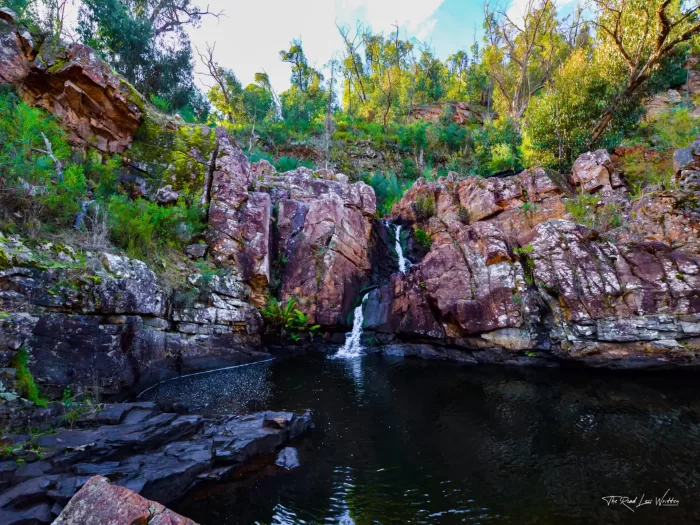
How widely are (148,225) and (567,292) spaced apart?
13964 mm

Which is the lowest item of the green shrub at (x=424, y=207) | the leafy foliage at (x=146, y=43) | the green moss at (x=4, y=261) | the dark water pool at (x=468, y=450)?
the dark water pool at (x=468, y=450)

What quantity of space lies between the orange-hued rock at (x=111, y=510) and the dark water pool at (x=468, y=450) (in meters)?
1.75

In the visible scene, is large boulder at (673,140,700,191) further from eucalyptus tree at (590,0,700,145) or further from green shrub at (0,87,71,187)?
green shrub at (0,87,71,187)

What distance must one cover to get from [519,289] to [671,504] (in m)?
8.20

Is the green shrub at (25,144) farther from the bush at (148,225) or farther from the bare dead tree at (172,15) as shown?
the bare dead tree at (172,15)

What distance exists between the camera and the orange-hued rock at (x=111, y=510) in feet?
9.50

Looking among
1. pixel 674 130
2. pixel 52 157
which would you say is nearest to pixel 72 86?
pixel 52 157

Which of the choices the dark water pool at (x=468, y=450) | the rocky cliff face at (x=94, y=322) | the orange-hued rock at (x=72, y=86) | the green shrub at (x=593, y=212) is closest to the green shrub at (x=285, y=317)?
the rocky cliff face at (x=94, y=322)

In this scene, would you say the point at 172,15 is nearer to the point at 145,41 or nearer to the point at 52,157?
the point at 145,41

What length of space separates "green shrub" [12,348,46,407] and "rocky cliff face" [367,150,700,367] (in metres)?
11.1

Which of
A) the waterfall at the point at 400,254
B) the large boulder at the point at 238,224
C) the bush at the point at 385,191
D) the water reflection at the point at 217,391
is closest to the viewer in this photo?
the water reflection at the point at 217,391

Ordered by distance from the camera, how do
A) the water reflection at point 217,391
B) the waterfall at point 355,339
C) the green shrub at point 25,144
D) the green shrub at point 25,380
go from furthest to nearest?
the waterfall at point 355,339 → the green shrub at point 25,144 → the water reflection at point 217,391 → the green shrub at point 25,380

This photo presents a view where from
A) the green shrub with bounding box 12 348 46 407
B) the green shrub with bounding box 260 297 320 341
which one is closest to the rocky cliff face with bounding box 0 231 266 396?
the green shrub with bounding box 12 348 46 407

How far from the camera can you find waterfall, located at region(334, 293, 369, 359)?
14317mm
